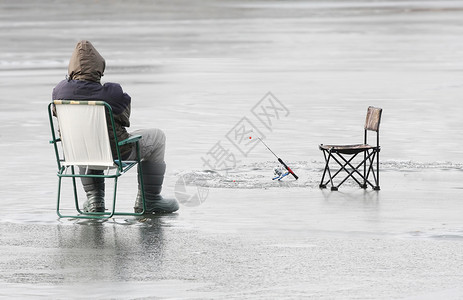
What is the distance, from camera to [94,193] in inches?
408

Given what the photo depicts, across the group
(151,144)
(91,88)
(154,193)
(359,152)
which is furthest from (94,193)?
(359,152)

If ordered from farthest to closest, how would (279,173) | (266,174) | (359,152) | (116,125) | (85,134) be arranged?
(266,174) → (279,173) → (359,152) → (116,125) → (85,134)

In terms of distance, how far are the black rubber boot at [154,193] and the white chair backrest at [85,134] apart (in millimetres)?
535

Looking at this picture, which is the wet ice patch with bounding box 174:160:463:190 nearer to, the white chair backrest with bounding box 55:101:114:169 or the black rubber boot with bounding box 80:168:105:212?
the black rubber boot with bounding box 80:168:105:212

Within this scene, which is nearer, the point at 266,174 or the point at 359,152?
the point at 359,152

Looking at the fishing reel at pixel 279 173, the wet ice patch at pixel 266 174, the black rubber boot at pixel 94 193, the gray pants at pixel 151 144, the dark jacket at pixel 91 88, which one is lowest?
the wet ice patch at pixel 266 174

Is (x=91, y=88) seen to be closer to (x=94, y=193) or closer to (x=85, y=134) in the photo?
(x=85, y=134)

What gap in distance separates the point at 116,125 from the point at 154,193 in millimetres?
720

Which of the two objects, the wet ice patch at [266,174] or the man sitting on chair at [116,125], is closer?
the man sitting on chair at [116,125]

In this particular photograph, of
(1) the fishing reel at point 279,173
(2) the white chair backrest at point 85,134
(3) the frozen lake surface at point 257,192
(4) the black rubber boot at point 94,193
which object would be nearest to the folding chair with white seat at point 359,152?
(3) the frozen lake surface at point 257,192

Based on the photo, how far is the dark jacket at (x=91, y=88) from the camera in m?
9.87

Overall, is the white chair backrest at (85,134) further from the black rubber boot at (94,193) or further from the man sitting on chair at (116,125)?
the black rubber boot at (94,193)

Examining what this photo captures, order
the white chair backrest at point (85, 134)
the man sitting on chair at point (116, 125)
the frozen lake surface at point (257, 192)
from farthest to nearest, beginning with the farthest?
the man sitting on chair at point (116, 125) → the white chair backrest at point (85, 134) → the frozen lake surface at point (257, 192)

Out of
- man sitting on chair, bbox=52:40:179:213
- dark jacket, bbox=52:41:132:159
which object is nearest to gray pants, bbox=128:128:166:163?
man sitting on chair, bbox=52:40:179:213
